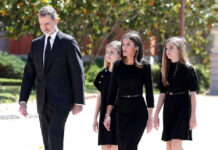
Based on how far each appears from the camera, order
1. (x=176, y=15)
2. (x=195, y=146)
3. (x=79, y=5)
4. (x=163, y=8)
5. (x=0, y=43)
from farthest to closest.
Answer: (x=0, y=43) < (x=176, y=15) < (x=163, y=8) < (x=79, y=5) < (x=195, y=146)

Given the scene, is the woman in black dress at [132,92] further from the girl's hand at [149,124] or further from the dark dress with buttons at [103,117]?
the dark dress with buttons at [103,117]

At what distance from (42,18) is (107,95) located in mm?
1535

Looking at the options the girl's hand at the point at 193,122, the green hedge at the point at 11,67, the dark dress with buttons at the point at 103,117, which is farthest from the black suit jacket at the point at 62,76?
the green hedge at the point at 11,67

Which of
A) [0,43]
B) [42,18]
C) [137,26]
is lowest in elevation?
[0,43]

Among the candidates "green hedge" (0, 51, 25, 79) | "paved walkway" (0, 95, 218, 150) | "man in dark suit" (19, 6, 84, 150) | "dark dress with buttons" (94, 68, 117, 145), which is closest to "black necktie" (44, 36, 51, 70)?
"man in dark suit" (19, 6, 84, 150)

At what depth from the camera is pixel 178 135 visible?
671 cm

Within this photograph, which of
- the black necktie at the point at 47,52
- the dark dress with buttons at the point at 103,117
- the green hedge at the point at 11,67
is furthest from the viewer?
the green hedge at the point at 11,67

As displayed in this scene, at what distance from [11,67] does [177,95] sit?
911 inches

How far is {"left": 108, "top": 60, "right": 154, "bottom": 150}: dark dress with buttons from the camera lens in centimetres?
607

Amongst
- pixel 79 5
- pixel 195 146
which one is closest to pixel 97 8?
pixel 79 5

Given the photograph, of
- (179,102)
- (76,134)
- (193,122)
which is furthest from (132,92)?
(76,134)

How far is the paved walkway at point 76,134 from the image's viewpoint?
9466mm

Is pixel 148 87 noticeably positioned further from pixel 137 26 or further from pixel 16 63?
pixel 16 63

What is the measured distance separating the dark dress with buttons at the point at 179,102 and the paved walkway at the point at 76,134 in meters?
2.47
